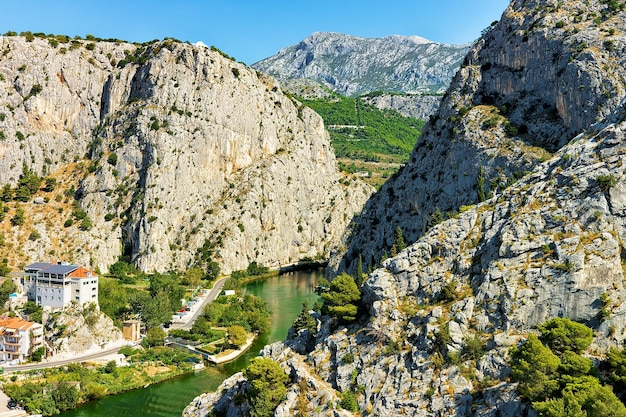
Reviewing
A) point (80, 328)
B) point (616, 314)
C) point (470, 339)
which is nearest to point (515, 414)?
point (470, 339)

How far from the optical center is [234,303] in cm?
8550

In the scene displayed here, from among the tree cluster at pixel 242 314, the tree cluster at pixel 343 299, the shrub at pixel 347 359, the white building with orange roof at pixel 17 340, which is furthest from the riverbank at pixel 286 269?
the shrub at pixel 347 359

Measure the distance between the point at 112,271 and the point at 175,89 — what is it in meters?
45.8

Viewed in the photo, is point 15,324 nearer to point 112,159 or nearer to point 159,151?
point 112,159

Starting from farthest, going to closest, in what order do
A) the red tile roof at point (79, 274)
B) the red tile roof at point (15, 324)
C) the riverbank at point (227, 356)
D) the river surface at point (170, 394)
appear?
the red tile roof at point (79, 274) → the riverbank at point (227, 356) → the red tile roof at point (15, 324) → the river surface at point (170, 394)

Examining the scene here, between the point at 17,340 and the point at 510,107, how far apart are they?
6483 centimetres

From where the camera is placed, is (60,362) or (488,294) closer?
(488,294)

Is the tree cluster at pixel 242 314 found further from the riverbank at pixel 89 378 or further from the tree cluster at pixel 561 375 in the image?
the tree cluster at pixel 561 375

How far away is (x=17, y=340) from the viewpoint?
60.0 m

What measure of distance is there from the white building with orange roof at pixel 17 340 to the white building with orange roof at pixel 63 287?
6.13 meters

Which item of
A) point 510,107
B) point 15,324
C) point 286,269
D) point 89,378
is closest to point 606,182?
point 510,107

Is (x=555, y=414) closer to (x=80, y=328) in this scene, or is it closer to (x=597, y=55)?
(x=597, y=55)

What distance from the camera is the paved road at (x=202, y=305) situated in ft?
252

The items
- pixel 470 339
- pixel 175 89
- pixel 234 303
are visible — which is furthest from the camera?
pixel 175 89
